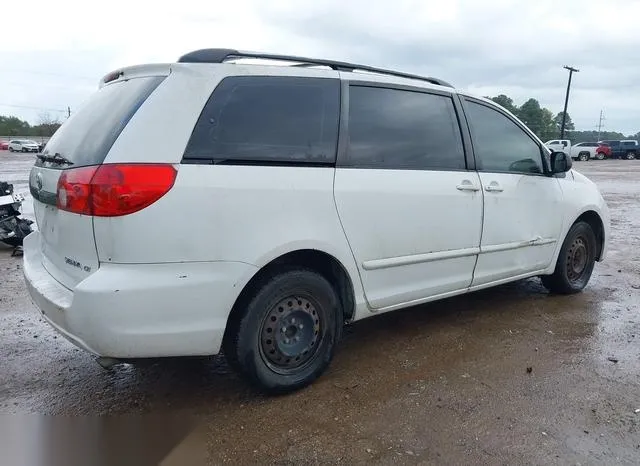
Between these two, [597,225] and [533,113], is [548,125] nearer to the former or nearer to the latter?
[533,113]

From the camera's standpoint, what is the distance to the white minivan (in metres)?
2.61

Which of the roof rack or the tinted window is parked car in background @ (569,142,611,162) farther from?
the tinted window

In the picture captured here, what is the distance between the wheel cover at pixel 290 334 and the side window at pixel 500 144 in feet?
6.13

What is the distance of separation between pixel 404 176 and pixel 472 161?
2.59 ft

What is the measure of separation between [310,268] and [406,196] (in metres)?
0.83

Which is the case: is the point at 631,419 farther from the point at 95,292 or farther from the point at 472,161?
the point at 95,292

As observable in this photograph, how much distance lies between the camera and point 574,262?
521 cm

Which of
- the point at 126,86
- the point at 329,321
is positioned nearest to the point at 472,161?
the point at 329,321

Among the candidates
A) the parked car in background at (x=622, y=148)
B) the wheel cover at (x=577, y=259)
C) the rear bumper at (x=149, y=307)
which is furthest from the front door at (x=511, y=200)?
the parked car in background at (x=622, y=148)

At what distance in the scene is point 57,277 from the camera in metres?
2.94

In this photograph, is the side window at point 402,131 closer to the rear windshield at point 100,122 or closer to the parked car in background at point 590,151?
the rear windshield at point 100,122

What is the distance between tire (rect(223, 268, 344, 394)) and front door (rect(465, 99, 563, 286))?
1.48m

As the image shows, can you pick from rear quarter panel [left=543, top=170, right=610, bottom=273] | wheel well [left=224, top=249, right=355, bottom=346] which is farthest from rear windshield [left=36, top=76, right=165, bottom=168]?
rear quarter panel [left=543, top=170, right=610, bottom=273]

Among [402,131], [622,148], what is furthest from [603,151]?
[402,131]
